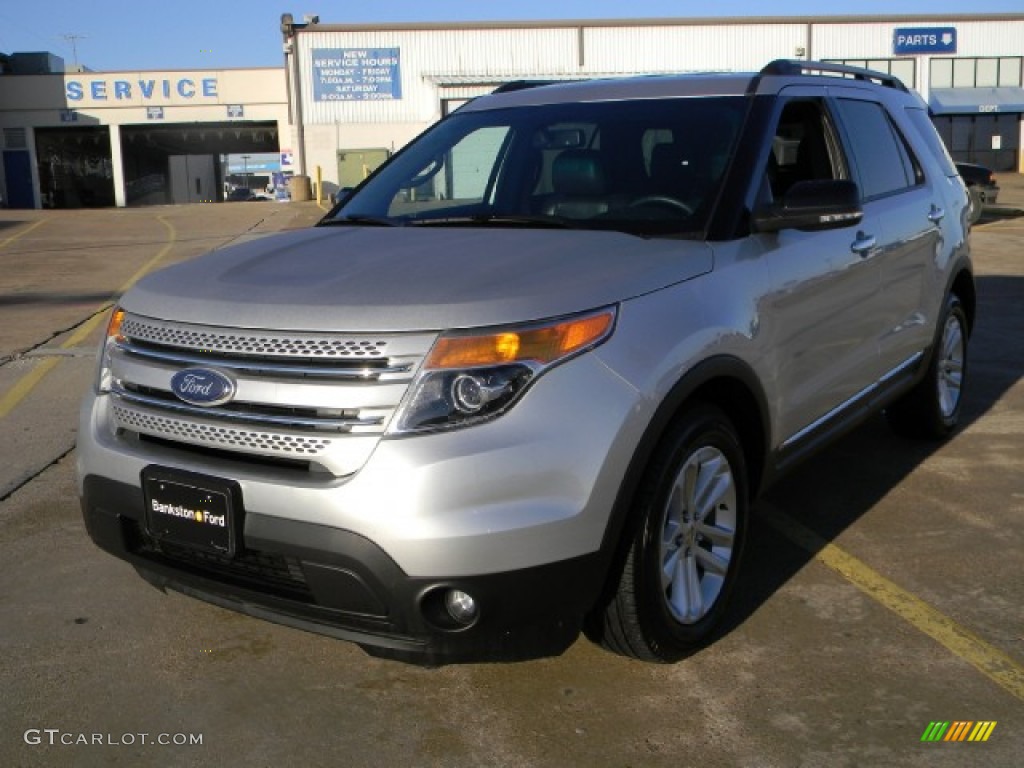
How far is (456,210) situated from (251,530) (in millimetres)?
1691

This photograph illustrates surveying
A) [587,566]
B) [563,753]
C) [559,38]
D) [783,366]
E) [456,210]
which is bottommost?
[563,753]

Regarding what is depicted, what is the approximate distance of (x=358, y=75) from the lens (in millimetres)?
38688

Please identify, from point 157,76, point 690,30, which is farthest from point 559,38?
point 157,76

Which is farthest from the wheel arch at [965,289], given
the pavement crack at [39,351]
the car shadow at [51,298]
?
the car shadow at [51,298]

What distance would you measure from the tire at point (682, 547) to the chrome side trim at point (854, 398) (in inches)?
18.5

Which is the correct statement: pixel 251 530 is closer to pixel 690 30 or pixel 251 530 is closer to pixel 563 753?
pixel 563 753

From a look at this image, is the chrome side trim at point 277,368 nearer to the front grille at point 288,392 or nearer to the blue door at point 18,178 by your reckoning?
the front grille at point 288,392

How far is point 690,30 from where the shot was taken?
38906mm

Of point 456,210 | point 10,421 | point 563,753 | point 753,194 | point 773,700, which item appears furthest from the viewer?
point 10,421

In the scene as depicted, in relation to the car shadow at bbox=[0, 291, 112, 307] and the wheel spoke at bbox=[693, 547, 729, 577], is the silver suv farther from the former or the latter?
the car shadow at bbox=[0, 291, 112, 307]

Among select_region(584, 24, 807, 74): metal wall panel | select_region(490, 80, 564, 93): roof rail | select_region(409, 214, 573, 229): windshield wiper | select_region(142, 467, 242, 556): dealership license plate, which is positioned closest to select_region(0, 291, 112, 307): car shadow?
select_region(490, 80, 564, 93): roof rail

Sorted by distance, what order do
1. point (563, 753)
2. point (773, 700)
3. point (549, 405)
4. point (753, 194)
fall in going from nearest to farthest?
1. point (549, 405)
2. point (563, 753)
3. point (773, 700)
4. point (753, 194)

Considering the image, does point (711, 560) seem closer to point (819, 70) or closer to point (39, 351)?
point (819, 70)

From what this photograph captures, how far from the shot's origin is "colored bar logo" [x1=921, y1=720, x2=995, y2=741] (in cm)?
282
